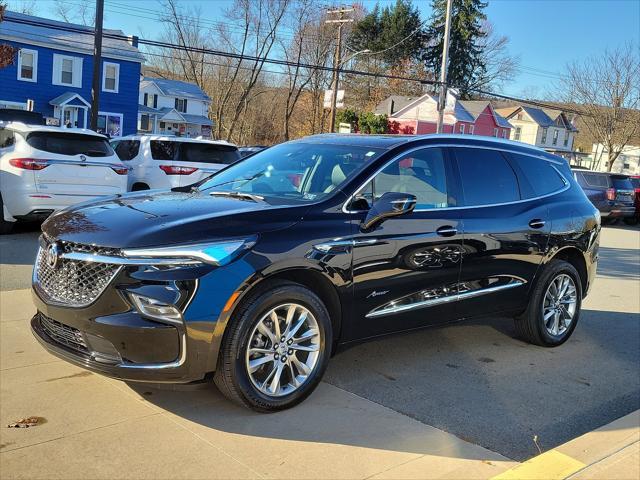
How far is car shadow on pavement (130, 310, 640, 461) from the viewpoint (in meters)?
3.85

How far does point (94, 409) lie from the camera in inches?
155

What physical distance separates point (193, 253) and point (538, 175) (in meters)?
3.65

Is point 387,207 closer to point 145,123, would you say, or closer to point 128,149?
point 128,149

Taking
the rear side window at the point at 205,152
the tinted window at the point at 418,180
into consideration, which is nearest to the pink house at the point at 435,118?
the rear side window at the point at 205,152

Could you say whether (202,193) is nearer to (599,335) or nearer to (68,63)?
(599,335)

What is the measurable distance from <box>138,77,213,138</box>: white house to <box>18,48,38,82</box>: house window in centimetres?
1988

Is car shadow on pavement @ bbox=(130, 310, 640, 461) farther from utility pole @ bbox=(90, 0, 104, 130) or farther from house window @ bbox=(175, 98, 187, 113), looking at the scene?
house window @ bbox=(175, 98, 187, 113)

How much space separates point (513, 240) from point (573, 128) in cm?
8003

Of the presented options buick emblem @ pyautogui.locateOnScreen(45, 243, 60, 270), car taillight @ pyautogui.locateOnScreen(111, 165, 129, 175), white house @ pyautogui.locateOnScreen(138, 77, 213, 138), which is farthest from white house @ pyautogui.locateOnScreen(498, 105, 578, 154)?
buick emblem @ pyautogui.locateOnScreen(45, 243, 60, 270)

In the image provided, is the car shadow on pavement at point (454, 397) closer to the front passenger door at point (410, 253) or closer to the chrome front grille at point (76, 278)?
the front passenger door at point (410, 253)

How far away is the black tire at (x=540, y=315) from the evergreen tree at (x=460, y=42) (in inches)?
2540

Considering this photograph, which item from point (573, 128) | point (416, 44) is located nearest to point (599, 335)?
point (416, 44)

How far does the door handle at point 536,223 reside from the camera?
554cm

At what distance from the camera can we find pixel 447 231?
15.7ft
